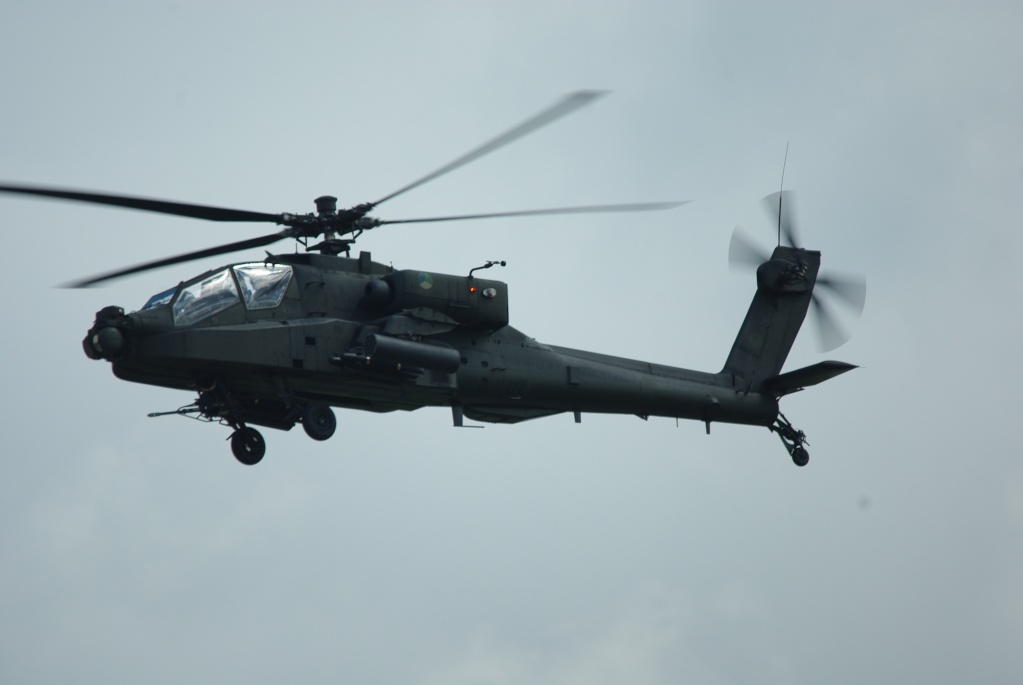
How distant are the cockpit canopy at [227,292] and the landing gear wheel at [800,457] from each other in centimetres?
1101

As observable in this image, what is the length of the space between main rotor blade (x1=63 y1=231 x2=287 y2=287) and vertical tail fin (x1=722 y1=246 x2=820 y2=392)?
34.3ft

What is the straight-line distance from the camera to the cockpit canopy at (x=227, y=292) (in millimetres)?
20672

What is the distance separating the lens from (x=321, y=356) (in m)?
21.2

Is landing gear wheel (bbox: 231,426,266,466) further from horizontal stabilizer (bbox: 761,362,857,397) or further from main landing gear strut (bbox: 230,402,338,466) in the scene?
horizontal stabilizer (bbox: 761,362,857,397)

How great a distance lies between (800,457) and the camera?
88.0ft

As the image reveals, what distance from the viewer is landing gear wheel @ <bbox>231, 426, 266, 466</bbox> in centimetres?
2198

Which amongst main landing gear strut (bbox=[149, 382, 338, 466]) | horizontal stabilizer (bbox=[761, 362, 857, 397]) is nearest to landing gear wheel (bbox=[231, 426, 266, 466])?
main landing gear strut (bbox=[149, 382, 338, 466])

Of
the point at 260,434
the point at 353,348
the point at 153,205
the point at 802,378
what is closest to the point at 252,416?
the point at 260,434

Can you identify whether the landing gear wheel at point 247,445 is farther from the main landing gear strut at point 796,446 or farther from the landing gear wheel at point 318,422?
the main landing gear strut at point 796,446

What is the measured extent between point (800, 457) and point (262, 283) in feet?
38.0

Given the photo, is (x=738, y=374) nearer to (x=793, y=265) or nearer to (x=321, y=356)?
(x=793, y=265)

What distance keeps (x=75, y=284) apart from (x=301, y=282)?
3604 millimetres

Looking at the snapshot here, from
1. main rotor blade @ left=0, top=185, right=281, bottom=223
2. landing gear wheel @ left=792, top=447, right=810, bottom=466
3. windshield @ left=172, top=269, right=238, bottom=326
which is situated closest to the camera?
main rotor blade @ left=0, top=185, right=281, bottom=223

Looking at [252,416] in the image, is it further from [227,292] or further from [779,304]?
[779,304]
